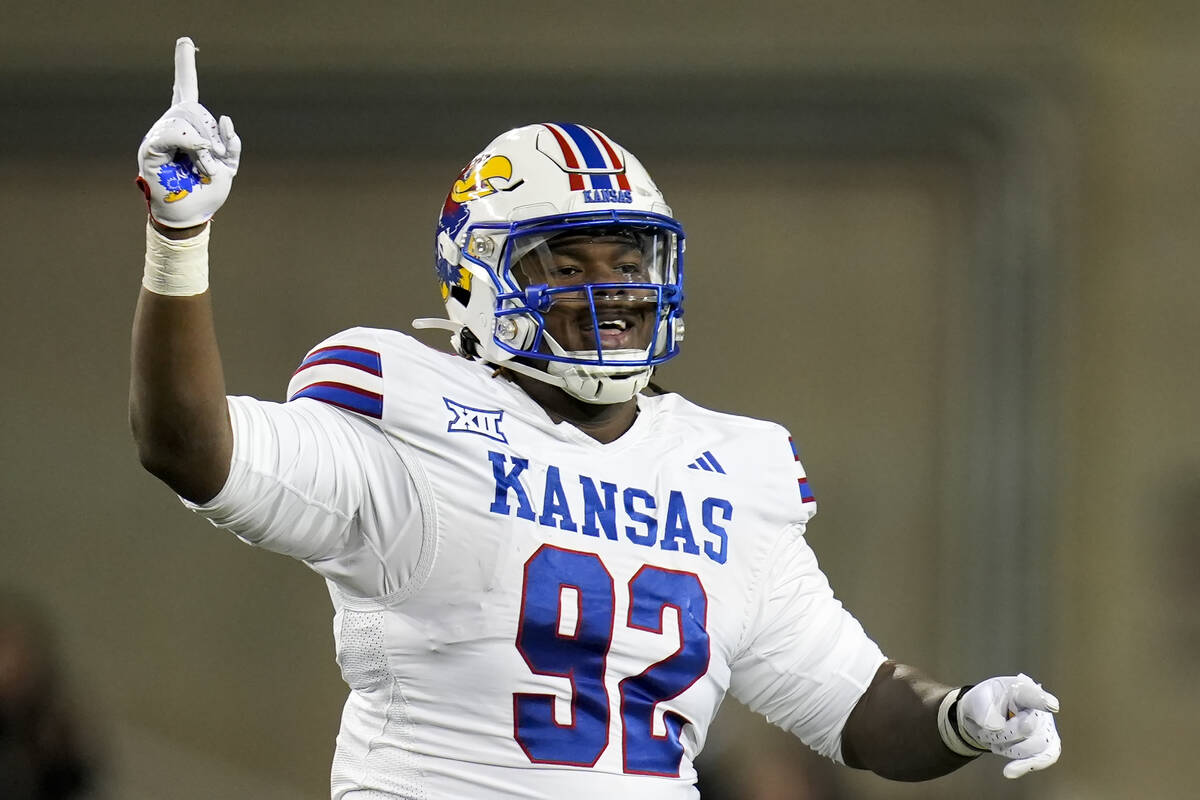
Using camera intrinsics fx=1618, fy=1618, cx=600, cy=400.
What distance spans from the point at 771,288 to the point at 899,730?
3022 mm

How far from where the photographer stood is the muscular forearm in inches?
79.0

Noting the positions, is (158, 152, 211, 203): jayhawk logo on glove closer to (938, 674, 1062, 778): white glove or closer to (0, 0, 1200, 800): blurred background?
(938, 674, 1062, 778): white glove

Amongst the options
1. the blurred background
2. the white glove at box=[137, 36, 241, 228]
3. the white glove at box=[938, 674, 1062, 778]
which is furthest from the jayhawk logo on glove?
the blurred background

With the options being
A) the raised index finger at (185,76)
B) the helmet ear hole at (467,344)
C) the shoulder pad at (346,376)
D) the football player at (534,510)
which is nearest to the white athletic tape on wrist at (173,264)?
the football player at (534,510)

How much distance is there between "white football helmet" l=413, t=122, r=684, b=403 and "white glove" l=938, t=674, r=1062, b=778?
56cm

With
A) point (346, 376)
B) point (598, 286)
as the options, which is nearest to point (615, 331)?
point (598, 286)

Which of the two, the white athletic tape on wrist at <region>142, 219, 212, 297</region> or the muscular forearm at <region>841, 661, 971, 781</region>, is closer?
the white athletic tape on wrist at <region>142, 219, 212, 297</region>

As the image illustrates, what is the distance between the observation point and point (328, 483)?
5.61 ft

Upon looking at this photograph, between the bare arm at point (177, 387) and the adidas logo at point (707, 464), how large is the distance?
67 centimetres

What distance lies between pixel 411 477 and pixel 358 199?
3.26 metres

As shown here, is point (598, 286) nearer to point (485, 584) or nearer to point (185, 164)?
point (485, 584)

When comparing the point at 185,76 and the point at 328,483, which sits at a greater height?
the point at 185,76

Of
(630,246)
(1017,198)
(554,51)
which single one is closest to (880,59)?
(1017,198)

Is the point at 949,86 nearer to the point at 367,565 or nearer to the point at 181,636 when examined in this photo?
the point at 181,636
